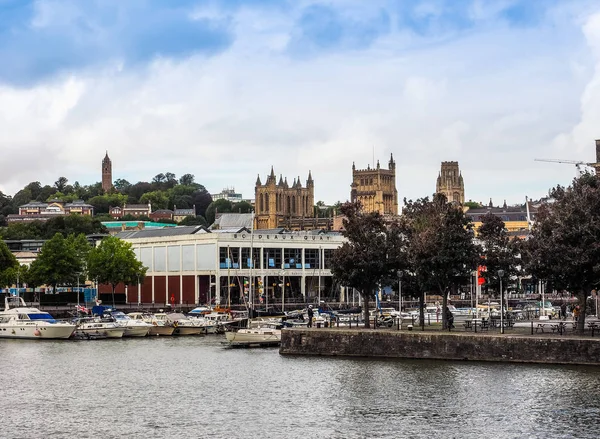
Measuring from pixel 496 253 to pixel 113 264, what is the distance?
70019mm

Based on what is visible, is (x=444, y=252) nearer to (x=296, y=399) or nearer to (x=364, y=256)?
(x=364, y=256)

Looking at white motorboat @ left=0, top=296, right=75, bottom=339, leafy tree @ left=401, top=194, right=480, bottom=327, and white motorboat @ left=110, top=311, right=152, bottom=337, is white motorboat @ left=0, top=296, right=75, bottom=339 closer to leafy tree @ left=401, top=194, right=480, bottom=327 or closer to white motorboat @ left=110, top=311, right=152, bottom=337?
white motorboat @ left=110, top=311, right=152, bottom=337

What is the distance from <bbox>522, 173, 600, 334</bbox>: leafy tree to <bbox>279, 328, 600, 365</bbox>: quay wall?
4355 millimetres

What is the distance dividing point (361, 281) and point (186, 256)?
75.6 metres

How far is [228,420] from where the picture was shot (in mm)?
49219

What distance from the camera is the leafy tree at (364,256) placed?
79812 mm

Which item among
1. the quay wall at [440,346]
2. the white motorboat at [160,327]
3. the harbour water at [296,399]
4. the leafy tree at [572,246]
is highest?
the leafy tree at [572,246]

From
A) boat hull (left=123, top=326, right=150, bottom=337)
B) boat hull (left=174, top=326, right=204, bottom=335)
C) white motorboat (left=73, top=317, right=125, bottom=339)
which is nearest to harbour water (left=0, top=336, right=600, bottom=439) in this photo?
white motorboat (left=73, top=317, right=125, bottom=339)

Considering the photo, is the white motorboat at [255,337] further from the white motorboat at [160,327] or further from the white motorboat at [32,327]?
the white motorboat at [32,327]

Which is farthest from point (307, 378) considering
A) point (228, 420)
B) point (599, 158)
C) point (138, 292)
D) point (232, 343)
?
point (138, 292)

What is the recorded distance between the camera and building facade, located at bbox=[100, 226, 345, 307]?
147 m

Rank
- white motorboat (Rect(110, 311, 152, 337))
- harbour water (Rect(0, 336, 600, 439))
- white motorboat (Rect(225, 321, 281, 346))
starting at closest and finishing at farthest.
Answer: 1. harbour water (Rect(0, 336, 600, 439))
2. white motorboat (Rect(225, 321, 281, 346))
3. white motorboat (Rect(110, 311, 152, 337))

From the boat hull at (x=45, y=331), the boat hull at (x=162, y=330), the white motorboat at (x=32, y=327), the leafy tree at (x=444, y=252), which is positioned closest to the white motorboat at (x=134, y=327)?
the boat hull at (x=162, y=330)

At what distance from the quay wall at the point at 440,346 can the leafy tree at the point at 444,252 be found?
6.90 meters
